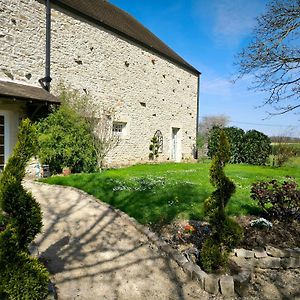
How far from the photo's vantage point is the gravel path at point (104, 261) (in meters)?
3.16

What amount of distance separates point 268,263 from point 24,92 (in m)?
7.85

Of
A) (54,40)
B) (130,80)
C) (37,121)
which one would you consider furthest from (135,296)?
(130,80)

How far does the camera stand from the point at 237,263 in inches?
155

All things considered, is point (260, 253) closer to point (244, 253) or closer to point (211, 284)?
point (244, 253)

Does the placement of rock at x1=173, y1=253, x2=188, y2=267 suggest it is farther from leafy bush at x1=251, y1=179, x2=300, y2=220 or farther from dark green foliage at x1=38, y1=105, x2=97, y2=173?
dark green foliage at x1=38, y1=105, x2=97, y2=173

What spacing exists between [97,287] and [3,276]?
3.67 feet

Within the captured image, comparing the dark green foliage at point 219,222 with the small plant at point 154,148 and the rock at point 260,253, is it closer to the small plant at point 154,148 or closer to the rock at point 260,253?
the rock at point 260,253

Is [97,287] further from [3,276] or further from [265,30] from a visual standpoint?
[265,30]

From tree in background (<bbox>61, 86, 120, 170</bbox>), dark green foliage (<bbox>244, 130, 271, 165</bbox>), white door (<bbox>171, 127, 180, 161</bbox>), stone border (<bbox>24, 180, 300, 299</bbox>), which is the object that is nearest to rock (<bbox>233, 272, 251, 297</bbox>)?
stone border (<bbox>24, 180, 300, 299</bbox>)

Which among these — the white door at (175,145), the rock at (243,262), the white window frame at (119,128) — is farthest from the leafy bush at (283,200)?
the white door at (175,145)

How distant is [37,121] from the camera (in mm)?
9523

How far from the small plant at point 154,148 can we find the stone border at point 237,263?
36.9 feet

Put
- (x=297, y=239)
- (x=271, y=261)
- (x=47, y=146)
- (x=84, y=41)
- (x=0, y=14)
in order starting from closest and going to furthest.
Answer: (x=271, y=261) < (x=297, y=239) < (x=0, y=14) < (x=47, y=146) < (x=84, y=41)

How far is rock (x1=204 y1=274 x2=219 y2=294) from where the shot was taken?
324cm
